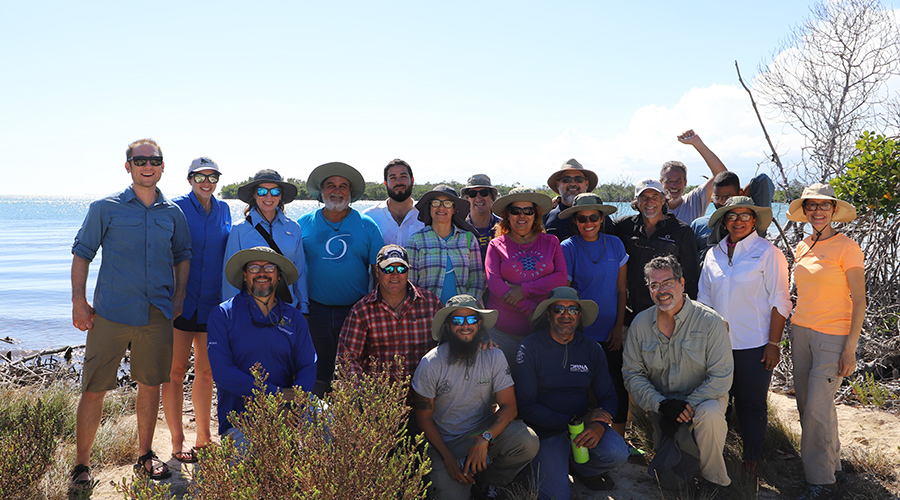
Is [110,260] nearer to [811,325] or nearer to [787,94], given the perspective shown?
[811,325]

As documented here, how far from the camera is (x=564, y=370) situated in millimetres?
4527

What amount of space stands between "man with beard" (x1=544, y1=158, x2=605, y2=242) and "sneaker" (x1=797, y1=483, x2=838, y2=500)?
2858mm

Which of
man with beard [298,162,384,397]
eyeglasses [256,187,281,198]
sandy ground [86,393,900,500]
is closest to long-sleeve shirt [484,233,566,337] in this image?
man with beard [298,162,384,397]

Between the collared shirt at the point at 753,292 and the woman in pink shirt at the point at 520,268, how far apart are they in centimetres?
136

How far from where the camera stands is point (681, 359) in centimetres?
451

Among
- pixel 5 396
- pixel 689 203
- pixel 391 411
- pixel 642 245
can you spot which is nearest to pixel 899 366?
pixel 689 203

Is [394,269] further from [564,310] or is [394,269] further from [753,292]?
[753,292]

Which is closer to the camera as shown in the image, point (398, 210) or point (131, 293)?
point (131, 293)

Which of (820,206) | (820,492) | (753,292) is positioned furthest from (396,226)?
(820,492)

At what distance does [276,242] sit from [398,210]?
1.36m

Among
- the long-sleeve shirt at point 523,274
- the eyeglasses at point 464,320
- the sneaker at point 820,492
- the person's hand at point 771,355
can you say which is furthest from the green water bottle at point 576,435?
the sneaker at point 820,492

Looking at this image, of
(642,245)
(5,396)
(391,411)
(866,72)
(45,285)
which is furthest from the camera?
(45,285)

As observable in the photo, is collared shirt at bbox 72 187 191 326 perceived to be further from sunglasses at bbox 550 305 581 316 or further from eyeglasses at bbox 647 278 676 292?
eyeglasses at bbox 647 278 676 292

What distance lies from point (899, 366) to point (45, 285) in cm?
2538
